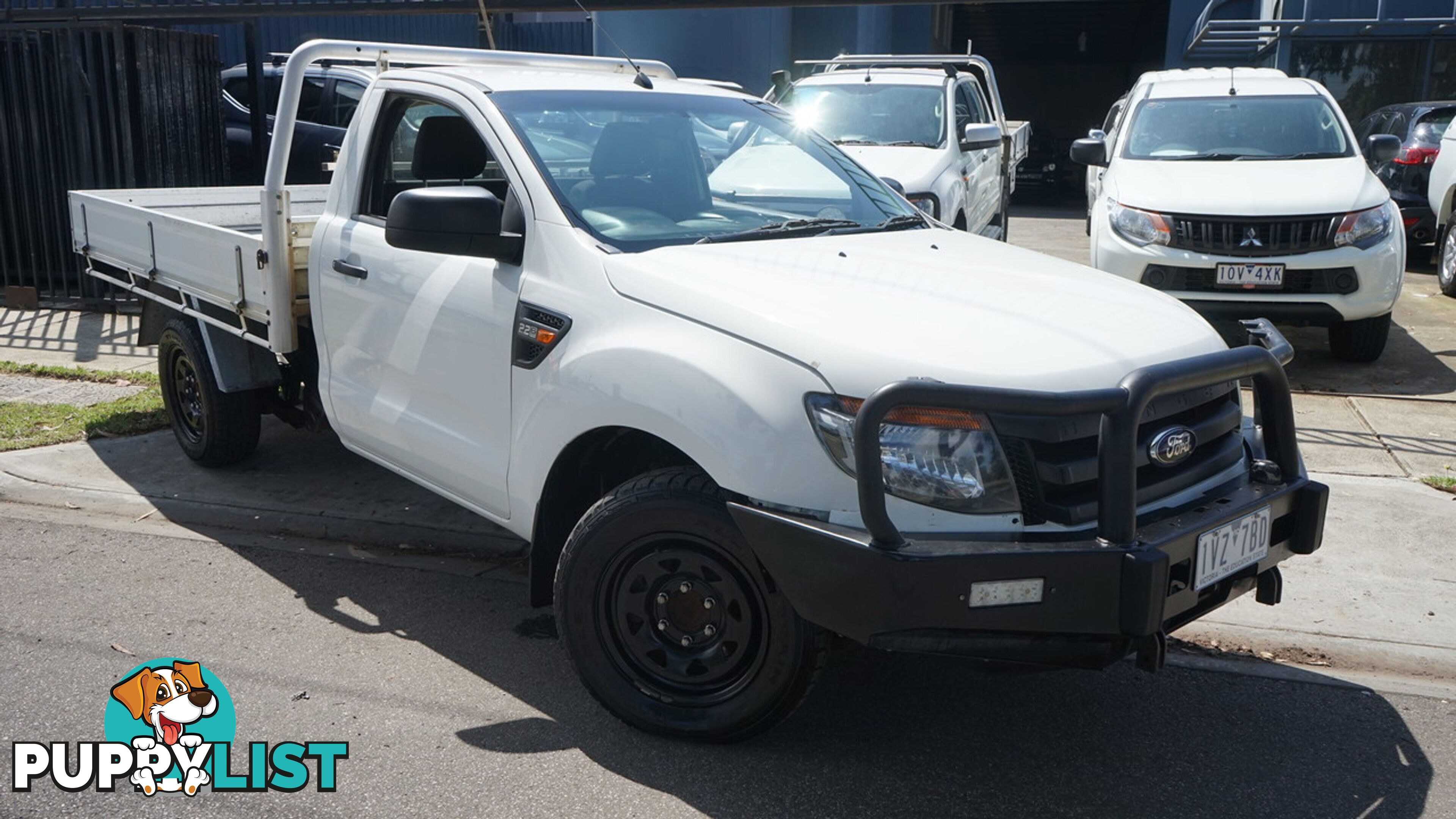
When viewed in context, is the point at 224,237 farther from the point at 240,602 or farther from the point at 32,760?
the point at 32,760

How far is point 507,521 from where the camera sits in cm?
399

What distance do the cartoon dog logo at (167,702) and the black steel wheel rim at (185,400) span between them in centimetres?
227

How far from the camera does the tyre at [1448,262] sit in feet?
35.5

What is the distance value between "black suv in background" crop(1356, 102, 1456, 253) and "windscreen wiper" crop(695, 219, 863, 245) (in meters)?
Answer: 9.76

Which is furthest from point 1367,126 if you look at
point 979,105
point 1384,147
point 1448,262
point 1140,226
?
point 1140,226

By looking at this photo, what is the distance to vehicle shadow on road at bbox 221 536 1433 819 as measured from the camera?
10.7 ft

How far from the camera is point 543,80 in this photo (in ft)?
14.5

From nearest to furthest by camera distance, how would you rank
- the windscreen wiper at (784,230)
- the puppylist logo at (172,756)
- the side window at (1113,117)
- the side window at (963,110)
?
the puppylist logo at (172,756), the windscreen wiper at (784,230), the side window at (963,110), the side window at (1113,117)

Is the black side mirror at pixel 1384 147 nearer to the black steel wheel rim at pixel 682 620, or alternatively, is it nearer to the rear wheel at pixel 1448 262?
the rear wheel at pixel 1448 262

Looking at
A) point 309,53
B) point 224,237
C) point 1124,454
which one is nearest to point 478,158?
point 309,53

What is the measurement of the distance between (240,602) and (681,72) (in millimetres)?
14290

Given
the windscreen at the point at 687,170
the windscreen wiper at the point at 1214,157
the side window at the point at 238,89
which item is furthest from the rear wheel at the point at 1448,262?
the side window at the point at 238,89

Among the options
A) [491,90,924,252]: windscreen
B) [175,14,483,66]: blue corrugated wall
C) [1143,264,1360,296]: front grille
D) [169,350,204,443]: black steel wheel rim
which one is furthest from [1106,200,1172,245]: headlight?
[175,14,483,66]: blue corrugated wall

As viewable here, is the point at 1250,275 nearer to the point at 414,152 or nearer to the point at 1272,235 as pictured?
the point at 1272,235
